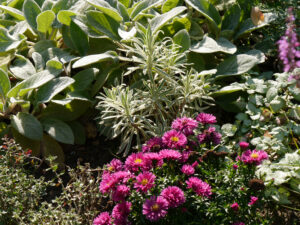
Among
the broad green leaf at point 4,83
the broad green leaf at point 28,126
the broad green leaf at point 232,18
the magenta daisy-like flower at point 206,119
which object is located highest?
the broad green leaf at point 232,18

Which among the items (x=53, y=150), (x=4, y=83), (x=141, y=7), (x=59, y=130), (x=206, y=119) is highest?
(x=141, y=7)

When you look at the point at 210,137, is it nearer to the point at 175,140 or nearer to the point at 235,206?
the point at 175,140

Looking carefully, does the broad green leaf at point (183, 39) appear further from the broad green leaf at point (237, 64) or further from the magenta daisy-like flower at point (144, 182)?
the magenta daisy-like flower at point (144, 182)

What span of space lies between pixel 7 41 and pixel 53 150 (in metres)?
0.83

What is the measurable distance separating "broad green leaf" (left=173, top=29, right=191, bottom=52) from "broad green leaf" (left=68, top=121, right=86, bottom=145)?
0.86 meters

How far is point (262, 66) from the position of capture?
3.39 metres

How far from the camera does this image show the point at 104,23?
9.80ft

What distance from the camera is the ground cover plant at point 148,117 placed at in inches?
80.8

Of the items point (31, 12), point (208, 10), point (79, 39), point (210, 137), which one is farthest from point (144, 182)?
point (31, 12)

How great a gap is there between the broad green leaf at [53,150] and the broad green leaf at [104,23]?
807 mm

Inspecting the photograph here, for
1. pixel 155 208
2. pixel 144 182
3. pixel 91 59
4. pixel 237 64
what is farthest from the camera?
pixel 237 64

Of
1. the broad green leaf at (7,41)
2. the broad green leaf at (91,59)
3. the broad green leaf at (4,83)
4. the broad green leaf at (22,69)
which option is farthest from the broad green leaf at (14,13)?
the broad green leaf at (91,59)

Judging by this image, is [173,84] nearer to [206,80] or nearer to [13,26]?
[206,80]

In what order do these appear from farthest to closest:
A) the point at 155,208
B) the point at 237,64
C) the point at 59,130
→ 1. the point at 237,64
2. the point at 59,130
3. the point at 155,208
